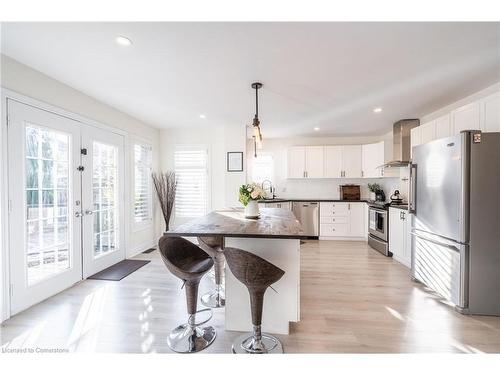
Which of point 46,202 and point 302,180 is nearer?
point 46,202

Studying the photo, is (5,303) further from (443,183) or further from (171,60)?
(443,183)

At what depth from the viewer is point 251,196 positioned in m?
2.53

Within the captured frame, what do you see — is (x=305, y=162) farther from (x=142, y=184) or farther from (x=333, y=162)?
(x=142, y=184)

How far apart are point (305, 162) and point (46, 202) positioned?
4.81 m

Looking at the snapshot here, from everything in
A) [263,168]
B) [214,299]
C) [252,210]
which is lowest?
[214,299]

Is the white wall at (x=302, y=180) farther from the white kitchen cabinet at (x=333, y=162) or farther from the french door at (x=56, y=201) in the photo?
the french door at (x=56, y=201)

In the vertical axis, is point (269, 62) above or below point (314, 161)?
above

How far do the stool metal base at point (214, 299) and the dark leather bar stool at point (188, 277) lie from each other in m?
0.37

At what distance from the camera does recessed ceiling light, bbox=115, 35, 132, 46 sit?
73.3 inches

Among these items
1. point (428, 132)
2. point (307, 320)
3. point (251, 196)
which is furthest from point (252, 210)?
point (428, 132)

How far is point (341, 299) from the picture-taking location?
8.71ft

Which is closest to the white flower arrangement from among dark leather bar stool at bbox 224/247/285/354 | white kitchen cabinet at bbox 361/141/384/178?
dark leather bar stool at bbox 224/247/285/354

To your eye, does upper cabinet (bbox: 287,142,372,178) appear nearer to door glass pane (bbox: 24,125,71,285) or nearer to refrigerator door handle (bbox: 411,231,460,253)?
refrigerator door handle (bbox: 411,231,460,253)
